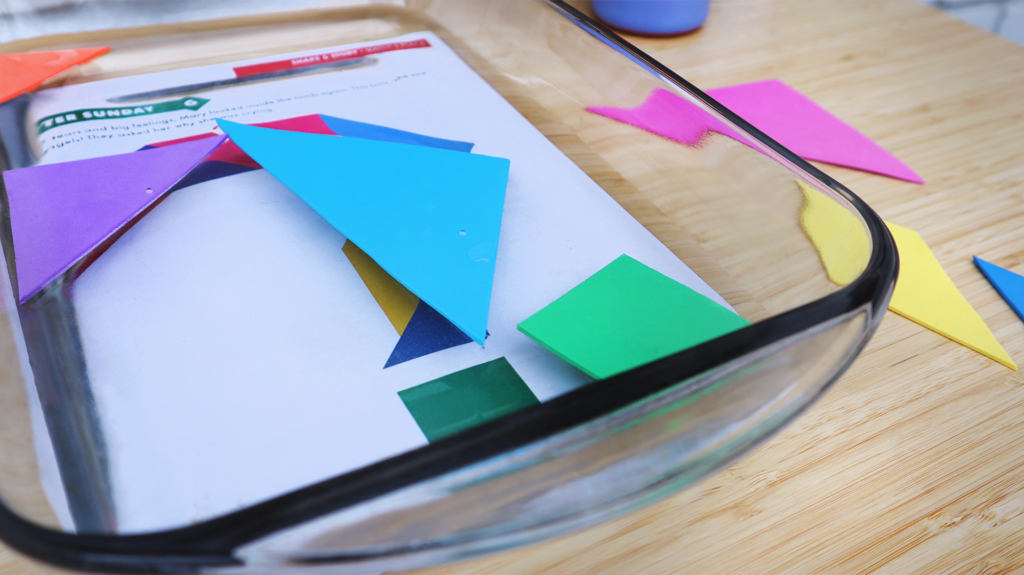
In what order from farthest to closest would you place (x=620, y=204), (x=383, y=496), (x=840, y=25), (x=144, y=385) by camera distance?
1. (x=840, y=25)
2. (x=620, y=204)
3. (x=144, y=385)
4. (x=383, y=496)

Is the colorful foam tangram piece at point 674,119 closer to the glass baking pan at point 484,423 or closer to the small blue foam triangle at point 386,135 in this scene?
the glass baking pan at point 484,423

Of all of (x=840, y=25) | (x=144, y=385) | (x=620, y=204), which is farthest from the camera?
(x=840, y=25)

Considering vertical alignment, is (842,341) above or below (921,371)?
above

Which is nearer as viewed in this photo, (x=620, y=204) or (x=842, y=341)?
(x=842, y=341)

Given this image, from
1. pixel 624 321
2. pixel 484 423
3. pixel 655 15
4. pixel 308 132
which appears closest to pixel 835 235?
pixel 624 321

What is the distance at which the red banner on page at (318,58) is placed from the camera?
523 millimetres

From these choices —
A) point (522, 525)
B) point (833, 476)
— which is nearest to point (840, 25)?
point (833, 476)

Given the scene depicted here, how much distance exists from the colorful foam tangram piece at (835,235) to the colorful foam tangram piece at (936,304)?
4.6 inches

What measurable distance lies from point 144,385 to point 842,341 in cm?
29

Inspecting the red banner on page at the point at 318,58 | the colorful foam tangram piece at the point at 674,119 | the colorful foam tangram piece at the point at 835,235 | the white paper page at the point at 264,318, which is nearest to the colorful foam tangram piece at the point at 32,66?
the white paper page at the point at 264,318

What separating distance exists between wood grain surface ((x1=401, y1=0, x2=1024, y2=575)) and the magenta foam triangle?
0.05ft

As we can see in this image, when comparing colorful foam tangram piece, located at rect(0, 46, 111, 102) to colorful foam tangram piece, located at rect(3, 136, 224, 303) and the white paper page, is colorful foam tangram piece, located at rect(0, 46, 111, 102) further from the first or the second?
colorful foam tangram piece, located at rect(3, 136, 224, 303)

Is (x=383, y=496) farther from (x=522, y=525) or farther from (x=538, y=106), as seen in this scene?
(x=538, y=106)

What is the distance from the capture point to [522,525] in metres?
0.20
